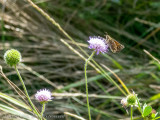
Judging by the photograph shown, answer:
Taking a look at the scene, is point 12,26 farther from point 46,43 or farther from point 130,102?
point 130,102

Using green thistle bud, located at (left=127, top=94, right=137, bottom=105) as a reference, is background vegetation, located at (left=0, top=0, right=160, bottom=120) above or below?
above

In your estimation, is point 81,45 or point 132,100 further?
point 81,45

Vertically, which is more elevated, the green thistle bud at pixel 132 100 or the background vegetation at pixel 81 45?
the background vegetation at pixel 81 45

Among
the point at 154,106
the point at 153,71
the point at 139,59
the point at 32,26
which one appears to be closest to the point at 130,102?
the point at 154,106

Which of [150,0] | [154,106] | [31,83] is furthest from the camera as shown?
[150,0]

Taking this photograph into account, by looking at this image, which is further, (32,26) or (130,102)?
(32,26)

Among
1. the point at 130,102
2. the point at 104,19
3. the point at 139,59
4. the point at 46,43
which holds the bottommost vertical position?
the point at 130,102

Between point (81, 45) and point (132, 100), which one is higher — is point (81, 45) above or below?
above

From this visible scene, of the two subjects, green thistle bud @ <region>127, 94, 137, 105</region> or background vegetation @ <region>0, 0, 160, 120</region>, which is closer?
green thistle bud @ <region>127, 94, 137, 105</region>
